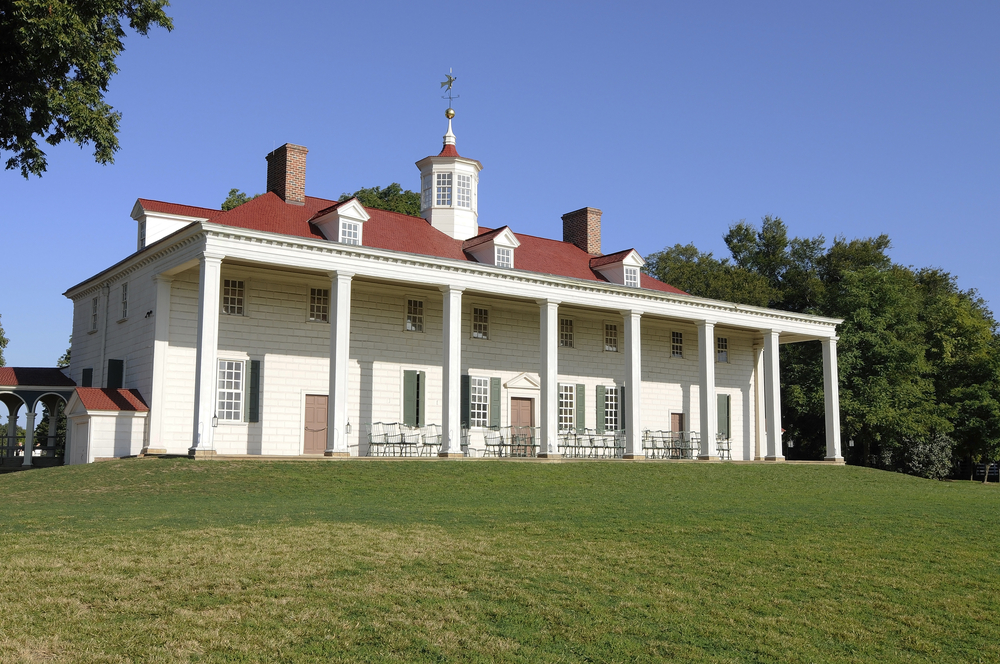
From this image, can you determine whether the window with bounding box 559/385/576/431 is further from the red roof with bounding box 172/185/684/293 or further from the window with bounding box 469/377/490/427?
the red roof with bounding box 172/185/684/293

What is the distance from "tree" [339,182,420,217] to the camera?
50281mm

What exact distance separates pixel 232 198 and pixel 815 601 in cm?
4281

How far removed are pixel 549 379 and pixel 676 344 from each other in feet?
31.5

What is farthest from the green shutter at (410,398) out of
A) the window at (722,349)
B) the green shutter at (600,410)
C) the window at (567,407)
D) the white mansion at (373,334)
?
the window at (722,349)

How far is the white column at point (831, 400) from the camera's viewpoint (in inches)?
1419

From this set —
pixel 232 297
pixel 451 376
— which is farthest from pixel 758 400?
pixel 232 297

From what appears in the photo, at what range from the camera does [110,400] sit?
25406mm

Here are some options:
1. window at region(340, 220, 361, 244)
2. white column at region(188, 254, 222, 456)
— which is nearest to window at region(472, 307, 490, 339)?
window at region(340, 220, 361, 244)

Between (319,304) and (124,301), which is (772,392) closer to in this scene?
Result: (319,304)

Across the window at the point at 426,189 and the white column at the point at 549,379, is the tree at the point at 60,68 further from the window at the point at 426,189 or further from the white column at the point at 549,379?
the window at the point at 426,189

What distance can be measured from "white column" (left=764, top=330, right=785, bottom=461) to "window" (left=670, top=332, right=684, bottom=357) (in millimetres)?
3351

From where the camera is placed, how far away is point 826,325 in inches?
1464

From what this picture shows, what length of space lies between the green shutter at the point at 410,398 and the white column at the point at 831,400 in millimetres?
16945

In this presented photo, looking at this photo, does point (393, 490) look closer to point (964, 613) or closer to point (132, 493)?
point (132, 493)
